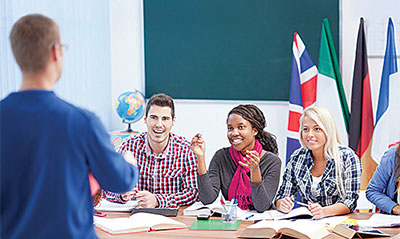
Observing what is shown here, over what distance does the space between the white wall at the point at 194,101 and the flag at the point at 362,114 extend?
24 cm

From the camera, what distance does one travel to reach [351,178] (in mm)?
2582

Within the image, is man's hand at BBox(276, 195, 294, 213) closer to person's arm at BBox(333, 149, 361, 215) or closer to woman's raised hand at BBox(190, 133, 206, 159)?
person's arm at BBox(333, 149, 361, 215)

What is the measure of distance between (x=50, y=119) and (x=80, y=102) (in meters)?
2.98

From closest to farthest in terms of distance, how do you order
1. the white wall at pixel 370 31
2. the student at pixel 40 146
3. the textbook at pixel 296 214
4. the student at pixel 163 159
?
the student at pixel 40 146
the textbook at pixel 296 214
the student at pixel 163 159
the white wall at pixel 370 31

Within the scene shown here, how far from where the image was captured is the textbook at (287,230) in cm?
203

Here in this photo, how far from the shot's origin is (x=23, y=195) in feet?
4.28

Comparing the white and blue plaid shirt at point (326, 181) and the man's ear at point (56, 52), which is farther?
the white and blue plaid shirt at point (326, 181)

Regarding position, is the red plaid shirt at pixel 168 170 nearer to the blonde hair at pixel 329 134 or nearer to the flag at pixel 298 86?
the blonde hair at pixel 329 134

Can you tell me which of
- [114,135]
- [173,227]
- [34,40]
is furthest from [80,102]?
[34,40]

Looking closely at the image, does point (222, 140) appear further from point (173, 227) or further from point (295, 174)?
point (173, 227)

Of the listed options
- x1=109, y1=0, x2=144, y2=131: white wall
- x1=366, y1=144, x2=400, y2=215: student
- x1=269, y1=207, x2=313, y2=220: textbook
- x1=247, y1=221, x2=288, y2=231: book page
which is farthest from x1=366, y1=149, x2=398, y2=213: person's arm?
x1=109, y1=0, x2=144, y2=131: white wall

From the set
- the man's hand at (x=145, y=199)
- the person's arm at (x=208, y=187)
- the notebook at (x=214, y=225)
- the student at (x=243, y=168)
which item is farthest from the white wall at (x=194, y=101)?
the notebook at (x=214, y=225)

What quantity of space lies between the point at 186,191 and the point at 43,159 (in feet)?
5.06

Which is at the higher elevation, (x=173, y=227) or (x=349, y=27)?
(x=349, y=27)
